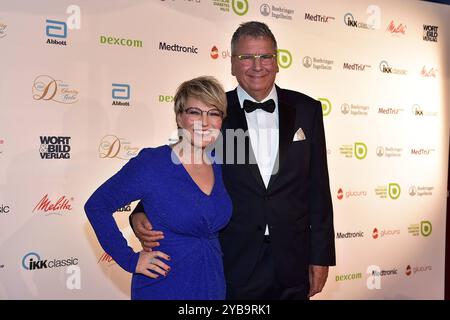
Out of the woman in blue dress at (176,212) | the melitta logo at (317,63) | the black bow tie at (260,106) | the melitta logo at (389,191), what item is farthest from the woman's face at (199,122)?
the melitta logo at (389,191)

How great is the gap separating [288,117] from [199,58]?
1.57 m

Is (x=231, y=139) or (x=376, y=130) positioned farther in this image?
(x=376, y=130)

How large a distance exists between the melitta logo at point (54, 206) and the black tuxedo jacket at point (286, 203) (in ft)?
4.99

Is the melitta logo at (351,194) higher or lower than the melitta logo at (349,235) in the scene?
higher

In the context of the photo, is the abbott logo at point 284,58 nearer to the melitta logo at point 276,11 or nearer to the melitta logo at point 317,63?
the melitta logo at point 317,63

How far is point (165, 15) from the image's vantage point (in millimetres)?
3889

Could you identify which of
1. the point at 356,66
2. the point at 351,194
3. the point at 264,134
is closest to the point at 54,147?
the point at 264,134

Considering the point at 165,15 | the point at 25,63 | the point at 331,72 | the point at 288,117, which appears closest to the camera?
the point at 288,117

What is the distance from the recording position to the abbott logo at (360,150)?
4715mm

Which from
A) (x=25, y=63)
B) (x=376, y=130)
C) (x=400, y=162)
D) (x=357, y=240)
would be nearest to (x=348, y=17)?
(x=376, y=130)

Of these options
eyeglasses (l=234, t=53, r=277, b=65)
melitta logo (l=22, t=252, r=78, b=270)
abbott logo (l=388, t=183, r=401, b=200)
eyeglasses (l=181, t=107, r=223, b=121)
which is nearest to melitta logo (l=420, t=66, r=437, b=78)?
abbott logo (l=388, t=183, r=401, b=200)

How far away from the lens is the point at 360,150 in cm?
474

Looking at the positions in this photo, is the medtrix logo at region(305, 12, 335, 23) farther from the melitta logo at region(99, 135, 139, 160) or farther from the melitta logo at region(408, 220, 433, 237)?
the melitta logo at region(408, 220, 433, 237)

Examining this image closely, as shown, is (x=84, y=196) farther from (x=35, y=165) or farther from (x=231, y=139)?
(x=231, y=139)
